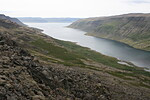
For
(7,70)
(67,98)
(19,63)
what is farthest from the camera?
(19,63)

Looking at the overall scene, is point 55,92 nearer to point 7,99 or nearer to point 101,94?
point 7,99

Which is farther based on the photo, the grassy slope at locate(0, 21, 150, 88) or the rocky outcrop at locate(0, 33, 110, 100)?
the grassy slope at locate(0, 21, 150, 88)

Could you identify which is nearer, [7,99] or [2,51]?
[7,99]

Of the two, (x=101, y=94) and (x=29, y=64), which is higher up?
(x=29, y=64)

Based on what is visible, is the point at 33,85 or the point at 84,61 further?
the point at 84,61

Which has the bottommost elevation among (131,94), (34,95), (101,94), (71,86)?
(131,94)

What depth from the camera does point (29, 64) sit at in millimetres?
40219

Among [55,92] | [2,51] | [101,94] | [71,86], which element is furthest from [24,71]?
[101,94]

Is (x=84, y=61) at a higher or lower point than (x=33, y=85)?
lower

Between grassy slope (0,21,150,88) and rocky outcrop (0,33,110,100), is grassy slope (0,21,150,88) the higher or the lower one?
the lower one

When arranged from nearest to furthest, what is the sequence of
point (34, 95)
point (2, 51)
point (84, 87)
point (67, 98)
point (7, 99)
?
point (7, 99) < point (34, 95) < point (67, 98) < point (2, 51) < point (84, 87)

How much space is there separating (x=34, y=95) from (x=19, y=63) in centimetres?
1207

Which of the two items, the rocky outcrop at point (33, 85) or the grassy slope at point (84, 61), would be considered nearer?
the rocky outcrop at point (33, 85)

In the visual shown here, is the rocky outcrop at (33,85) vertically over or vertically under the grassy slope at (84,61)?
over
